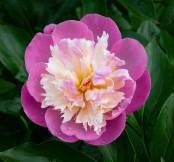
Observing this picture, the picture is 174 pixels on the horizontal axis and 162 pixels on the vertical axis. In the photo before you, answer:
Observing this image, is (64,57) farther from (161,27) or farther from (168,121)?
(161,27)

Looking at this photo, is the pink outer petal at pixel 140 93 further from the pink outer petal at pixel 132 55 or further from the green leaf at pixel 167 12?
the green leaf at pixel 167 12

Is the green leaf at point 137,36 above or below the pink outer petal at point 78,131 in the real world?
below

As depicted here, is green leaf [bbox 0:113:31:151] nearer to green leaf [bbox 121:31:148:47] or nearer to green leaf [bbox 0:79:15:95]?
green leaf [bbox 0:79:15:95]

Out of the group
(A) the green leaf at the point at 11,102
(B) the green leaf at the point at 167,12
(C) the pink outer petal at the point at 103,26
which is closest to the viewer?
(C) the pink outer petal at the point at 103,26

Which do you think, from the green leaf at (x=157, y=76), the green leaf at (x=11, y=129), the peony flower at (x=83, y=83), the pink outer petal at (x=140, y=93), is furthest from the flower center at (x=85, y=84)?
the green leaf at (x=11, y=129)

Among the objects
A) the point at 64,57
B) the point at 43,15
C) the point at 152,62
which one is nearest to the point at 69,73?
the point at 64,57

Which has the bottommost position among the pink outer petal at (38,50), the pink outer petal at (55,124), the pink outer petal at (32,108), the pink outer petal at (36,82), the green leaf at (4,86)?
the green leaf at (4,86)

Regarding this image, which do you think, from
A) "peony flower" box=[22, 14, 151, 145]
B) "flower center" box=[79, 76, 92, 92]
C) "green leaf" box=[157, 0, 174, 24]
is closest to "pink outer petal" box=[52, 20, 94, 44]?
"peony flower" box=[22, 14, 151, 145]
